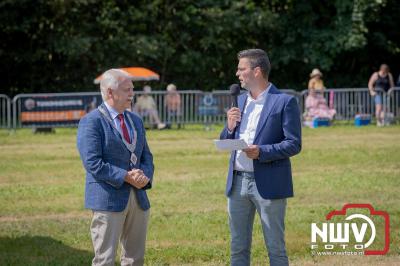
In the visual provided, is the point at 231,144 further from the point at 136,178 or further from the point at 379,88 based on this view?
the point at 379,88

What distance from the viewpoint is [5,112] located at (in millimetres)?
23281

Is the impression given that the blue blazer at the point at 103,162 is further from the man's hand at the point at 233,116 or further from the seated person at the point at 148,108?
the seated person at the point at 148,108

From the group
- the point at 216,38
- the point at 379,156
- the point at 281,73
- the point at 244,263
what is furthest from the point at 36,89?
the point at 244,263

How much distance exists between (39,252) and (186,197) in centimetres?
359

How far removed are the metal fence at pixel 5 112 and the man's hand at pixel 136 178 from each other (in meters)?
16.6

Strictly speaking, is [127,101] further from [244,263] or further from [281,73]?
[281,73]

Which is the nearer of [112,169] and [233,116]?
[112,169]

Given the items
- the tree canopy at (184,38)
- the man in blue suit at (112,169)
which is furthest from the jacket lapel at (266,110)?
the tree canopy at (184,38)

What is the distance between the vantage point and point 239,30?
33.1 metres

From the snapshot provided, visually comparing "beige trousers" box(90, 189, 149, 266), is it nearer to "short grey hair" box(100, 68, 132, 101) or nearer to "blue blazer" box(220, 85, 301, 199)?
"short grey hair" box(100, 68, 132, 101)

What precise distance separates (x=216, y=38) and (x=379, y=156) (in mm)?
16436

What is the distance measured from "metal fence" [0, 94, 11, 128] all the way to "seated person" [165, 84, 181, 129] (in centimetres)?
417

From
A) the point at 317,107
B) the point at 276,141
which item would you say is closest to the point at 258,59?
the point at 276,141

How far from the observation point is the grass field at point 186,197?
938 cm
